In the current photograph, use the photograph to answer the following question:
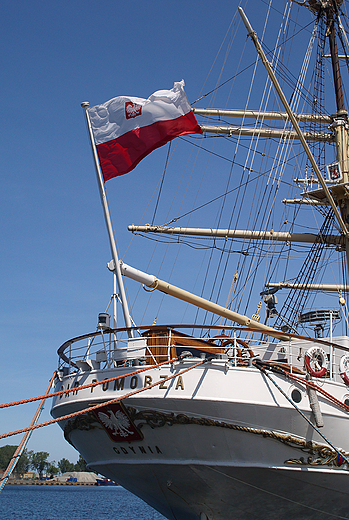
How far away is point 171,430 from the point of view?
12.7m

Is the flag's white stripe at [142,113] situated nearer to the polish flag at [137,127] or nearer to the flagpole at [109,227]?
the polish flag at [137,127]

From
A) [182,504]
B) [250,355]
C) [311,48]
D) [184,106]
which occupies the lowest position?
[182,504]

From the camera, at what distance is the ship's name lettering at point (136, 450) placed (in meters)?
13.1

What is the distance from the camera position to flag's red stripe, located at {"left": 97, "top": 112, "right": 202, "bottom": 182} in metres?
15.7

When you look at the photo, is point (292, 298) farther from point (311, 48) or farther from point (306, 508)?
point (311, 48)

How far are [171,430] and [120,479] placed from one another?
365cm

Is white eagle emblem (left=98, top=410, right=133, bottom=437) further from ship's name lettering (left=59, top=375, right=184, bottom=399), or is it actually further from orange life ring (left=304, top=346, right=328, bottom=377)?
orange life ring (left=304, top=346, right=328, bottom=377)

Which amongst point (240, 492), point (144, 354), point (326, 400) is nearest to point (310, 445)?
point (326, 400)

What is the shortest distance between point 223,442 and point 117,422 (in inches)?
108

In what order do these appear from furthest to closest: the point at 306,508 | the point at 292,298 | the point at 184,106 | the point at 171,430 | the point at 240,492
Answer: the point at 292,298, the point at 184,106, the point at 306,508, the point at 240,492, the point at 171,430

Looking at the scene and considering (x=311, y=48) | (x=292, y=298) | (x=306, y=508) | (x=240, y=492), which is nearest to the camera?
(x=240, y=492)

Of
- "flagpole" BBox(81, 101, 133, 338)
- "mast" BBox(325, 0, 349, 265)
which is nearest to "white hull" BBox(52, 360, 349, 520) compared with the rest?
"flagpole" BBox(81, 101, 133, 338)

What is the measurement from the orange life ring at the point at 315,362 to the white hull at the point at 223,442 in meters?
0.46

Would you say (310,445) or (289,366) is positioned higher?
(289,366)
